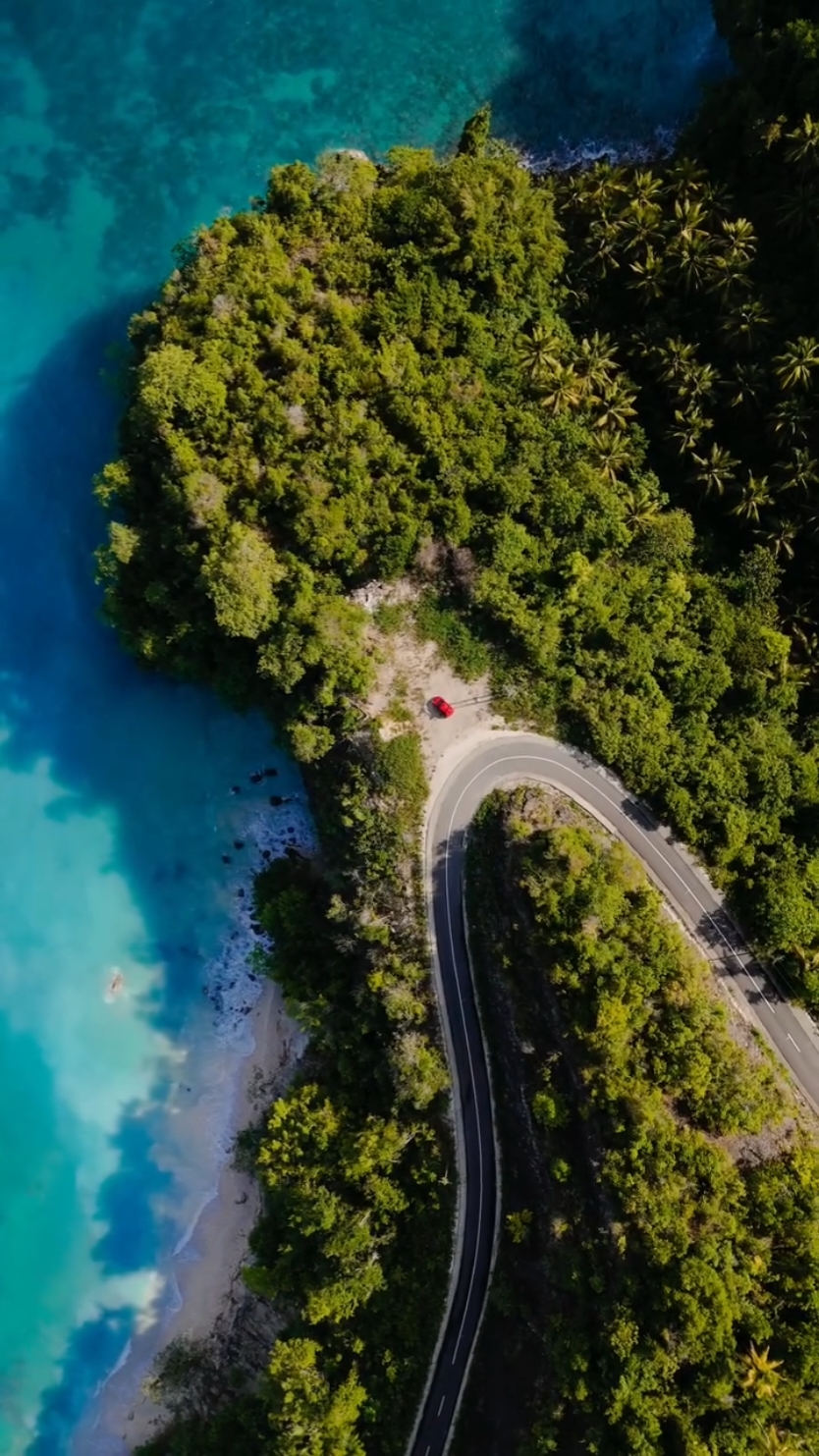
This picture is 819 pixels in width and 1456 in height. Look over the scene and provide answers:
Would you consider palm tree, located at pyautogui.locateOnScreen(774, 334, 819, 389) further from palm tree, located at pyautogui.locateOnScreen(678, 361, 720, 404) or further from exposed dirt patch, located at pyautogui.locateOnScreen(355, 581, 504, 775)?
exposed dirt patch, located at pyautogui.locateOnScreen(355, 581, 504, 775)

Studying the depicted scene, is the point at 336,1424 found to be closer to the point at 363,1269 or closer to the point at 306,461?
the point at 363,1269

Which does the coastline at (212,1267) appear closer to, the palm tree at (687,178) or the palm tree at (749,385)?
the palm tree at (749,385)

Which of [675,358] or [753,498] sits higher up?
[675,358]

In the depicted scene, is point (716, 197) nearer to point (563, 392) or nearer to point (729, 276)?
point (729, 276)

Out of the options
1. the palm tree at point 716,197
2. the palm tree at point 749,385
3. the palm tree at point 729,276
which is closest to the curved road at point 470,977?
the palm tree at point 749,385

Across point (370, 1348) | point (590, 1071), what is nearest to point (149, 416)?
point (590, 1071)

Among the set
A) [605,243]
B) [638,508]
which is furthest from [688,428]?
[605,243]
